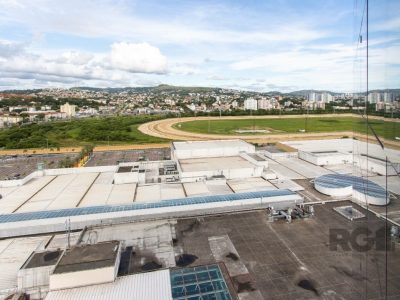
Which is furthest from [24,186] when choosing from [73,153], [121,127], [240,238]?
[121,127]

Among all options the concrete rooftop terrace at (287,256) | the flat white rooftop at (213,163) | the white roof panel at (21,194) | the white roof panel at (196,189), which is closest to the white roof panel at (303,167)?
the flat white rooftop at (213,163)

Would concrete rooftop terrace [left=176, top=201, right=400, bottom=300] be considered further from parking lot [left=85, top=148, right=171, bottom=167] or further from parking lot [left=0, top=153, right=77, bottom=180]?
parking lot [left=0, top=153, right=77, bottom=180]

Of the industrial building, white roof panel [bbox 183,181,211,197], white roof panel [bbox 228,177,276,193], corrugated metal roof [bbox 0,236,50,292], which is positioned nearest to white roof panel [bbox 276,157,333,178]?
the industrial building

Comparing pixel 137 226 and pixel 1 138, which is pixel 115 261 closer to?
pixel 137 226

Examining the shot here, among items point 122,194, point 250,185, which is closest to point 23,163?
point 122,194

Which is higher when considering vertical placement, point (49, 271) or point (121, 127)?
point (121, 127)

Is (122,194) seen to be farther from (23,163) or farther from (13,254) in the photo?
(23,163)
